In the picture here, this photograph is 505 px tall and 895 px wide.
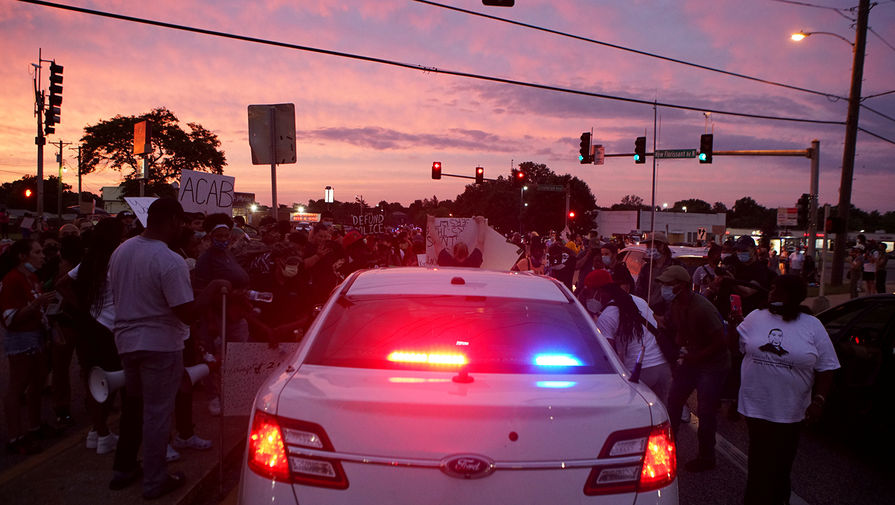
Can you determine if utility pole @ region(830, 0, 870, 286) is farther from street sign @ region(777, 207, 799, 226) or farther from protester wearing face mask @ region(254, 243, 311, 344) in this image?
protester wearing face mask @ region(254, 243, 311, 344)

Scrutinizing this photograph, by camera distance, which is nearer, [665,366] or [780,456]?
[780,456]

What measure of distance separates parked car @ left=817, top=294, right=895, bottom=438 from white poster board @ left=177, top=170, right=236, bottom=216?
7687mm

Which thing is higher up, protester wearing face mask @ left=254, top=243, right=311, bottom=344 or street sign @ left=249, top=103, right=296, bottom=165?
street sign @ left=249, top=103, right=296, bottom=165

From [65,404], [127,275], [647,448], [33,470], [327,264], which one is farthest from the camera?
[327,264]

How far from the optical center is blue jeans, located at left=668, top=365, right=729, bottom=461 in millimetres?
5223

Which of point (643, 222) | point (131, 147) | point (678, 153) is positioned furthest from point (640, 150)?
point (643, 222)

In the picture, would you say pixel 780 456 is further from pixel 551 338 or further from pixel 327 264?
pixel 327 264

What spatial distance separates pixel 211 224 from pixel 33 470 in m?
2.99

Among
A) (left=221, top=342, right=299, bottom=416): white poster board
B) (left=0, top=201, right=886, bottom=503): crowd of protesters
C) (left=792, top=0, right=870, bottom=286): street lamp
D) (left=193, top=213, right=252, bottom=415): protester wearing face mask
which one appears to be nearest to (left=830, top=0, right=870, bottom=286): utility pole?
(left=792, top=0, right=870, bottom=286): street lamp

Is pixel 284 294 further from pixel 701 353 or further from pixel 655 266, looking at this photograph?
pixel 655 266

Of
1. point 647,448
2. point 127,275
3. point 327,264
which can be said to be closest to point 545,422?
point 647,448

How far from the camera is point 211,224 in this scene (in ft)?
22.4

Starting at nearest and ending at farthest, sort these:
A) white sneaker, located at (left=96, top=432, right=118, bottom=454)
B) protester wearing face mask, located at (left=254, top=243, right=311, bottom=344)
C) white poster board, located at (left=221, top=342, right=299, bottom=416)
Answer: white poster board, located at (left=221, top=342, right=299, bottom=416) < white sneaker, located at (left=96, top=432, right=118, bottom=454) < protester wearing face mask, located at (left=254, top=243, right=311, bottom=344)

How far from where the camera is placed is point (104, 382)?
14.2 ft
